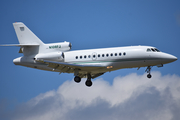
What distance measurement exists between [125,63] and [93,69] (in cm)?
373

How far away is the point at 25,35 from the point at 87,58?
8700 mm

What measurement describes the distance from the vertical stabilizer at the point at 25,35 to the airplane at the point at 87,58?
2.00 ft

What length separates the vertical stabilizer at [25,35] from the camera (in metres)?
36.1

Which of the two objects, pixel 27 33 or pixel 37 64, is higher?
pixel 27 33

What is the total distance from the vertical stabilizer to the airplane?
608mm

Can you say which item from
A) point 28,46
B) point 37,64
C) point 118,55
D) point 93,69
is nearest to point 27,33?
point 28,46

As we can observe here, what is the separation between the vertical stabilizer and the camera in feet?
118

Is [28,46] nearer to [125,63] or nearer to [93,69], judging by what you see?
[93,69]

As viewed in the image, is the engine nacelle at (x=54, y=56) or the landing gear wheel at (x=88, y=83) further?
the landing gear wheel at (x=88, y=83)

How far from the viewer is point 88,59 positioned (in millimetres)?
33375

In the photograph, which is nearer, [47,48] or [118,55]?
[118,55]

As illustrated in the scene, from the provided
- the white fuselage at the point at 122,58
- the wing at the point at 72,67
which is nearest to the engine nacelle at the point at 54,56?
the white fuselage at the point at 122,58

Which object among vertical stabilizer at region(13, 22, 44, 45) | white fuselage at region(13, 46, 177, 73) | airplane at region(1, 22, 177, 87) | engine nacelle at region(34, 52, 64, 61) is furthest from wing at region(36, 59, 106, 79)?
vertical stabilizer at region(13, 22, 44, 45)

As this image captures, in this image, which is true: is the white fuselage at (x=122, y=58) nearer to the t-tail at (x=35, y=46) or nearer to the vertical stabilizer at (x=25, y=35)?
the t-tail at (x=35, y=46)
